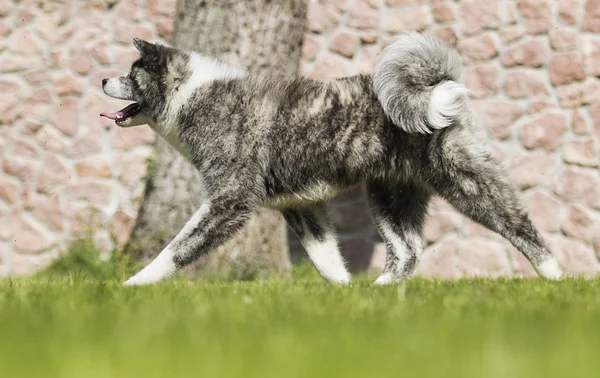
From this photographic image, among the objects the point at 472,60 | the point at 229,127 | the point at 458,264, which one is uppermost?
the point at 229,127

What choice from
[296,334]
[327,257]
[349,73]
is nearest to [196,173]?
[327,257]

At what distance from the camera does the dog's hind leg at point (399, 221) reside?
4.58m

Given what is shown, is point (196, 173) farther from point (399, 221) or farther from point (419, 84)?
point (419, 84)

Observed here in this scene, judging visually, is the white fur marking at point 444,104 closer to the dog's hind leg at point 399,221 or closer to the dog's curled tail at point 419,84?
the dog's curled tail at point 419,84

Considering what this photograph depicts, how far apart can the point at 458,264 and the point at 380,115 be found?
2299mm

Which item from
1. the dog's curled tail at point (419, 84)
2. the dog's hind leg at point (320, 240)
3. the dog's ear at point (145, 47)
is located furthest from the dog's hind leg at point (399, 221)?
the dog's ear at point (145, 47)

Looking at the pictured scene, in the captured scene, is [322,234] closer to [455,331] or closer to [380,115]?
[380,115]

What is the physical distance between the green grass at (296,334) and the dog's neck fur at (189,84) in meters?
1.36

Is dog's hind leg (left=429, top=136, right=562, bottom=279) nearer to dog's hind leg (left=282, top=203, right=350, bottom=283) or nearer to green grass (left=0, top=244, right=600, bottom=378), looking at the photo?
dog's hind leg (left=282, top=203, right=350, bottom=283)

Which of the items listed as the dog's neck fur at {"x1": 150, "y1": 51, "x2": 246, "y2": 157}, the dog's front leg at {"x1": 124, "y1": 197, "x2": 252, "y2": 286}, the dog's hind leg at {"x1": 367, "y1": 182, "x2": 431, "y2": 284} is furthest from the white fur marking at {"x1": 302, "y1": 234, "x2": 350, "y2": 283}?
the dog's neck fur at {"x1": 150, "y1": 51, "x2": 246, "y2": 157}

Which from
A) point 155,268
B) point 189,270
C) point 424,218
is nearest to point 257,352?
point 155,268

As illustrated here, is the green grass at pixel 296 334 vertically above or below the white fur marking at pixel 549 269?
above

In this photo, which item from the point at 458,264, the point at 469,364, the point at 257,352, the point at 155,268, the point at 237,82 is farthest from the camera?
the point at 458,264

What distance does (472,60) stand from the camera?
248 inches
